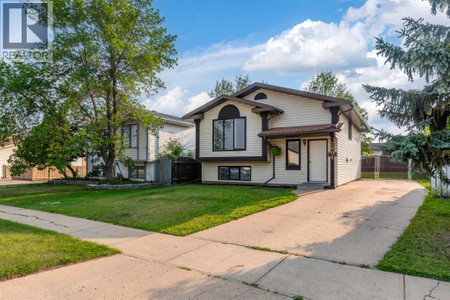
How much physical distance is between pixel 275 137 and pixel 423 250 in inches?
369

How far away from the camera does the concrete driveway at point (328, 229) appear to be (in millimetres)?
4668

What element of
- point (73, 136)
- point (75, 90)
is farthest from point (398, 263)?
point (75, 90)

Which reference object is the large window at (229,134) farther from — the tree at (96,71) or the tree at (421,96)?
the tree at (421,96)

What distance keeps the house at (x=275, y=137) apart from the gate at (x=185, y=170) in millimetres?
1192

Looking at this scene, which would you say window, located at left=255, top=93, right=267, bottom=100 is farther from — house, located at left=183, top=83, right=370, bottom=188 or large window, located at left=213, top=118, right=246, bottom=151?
large window, located at left=213, top=118, right=246, bottom=151

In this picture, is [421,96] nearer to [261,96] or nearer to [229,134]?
[261,96]

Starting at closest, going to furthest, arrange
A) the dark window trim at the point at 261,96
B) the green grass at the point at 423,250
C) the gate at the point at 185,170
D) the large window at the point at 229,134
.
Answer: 1. the green grass at the point at 423,250
2. the large window at the point at 229,134
3. the dark window trim at the point at 261,96
4. the gate at the point at 185,170

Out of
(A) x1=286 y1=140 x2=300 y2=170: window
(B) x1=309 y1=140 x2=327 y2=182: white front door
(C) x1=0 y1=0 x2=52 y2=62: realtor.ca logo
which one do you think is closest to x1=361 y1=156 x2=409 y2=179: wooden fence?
(B) x1=309 y1=140 x2=327 y2=182: white front door

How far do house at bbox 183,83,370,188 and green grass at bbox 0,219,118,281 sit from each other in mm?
9860

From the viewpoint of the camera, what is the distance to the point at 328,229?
5.93m

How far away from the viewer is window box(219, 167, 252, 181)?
14929 mm

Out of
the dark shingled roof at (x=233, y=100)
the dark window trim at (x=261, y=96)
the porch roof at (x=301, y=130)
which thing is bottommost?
the porch roof at (x=301, y=130)

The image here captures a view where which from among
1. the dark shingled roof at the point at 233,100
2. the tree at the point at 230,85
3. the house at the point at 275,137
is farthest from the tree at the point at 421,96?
the tree at the point at 230,85

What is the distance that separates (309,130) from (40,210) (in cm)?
1084
